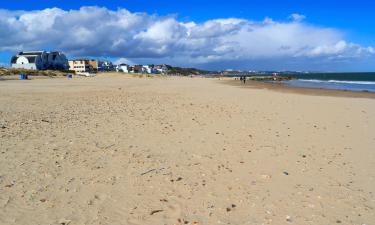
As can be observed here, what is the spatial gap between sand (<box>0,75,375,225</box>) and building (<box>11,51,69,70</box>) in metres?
83.7

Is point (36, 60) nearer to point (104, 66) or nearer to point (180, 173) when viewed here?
point (104, 66)

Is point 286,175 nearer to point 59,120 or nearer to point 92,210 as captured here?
point 92,210

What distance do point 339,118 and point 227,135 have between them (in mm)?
6768

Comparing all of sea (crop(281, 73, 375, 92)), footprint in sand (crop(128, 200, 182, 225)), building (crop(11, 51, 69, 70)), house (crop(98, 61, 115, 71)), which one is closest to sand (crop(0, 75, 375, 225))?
footprint in sand (crop(128, 200, 182, 225))

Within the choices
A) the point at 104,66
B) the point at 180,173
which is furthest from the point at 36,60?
the point at 180,173

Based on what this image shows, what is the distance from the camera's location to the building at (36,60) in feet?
Result: 287

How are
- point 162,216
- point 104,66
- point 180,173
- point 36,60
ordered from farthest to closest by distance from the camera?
point 104,66, point 36,60, point 180,173, point 162,216

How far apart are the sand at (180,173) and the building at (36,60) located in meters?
83.7

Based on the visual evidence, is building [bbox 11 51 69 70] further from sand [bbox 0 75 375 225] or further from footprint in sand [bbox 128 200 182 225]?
footprint in sand [bbox 128 200 182 225]

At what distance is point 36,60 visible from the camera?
8781 centimetres

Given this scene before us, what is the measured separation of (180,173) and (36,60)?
90.3 m

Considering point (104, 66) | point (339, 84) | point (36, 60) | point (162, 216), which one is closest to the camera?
point (162, 216)

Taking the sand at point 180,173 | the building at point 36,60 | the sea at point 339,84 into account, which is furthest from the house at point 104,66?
the sand at point 180,173

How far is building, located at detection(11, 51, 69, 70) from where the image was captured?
87.6m
